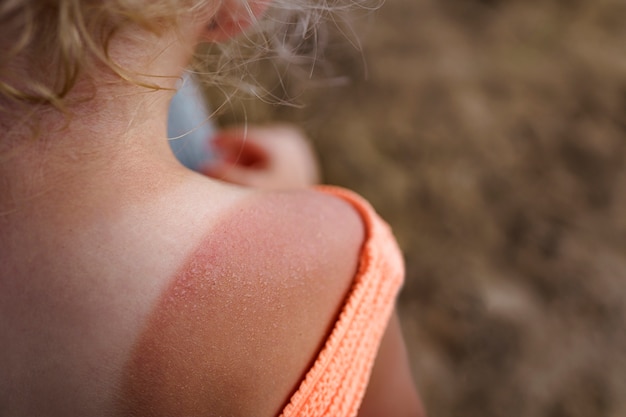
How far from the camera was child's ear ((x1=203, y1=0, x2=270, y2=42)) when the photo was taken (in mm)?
559

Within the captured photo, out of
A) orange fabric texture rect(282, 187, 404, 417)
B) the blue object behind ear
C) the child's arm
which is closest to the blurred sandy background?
the blue object behind ear

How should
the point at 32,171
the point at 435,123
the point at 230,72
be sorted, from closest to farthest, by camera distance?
the point at 32,171 < the point at 230,72 < the point at 435,123

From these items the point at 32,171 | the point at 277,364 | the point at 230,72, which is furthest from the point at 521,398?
the point at 32,171

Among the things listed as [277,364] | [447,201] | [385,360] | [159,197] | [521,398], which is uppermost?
[159,197]

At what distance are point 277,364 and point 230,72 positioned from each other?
323mm

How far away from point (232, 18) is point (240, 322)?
0.95 feet

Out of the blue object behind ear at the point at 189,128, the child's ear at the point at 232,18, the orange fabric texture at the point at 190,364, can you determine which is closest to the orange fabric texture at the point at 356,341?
the orange fabric texture at the point at 190,364

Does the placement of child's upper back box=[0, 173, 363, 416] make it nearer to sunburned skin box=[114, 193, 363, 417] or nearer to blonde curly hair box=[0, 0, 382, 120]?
sunburned skin box=[114, 193, 363, 417]

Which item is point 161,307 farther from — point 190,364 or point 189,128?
point 189,128

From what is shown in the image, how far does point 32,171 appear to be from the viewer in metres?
0.48

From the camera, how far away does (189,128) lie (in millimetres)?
1116

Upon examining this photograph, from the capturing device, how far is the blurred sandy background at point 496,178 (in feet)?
3.76

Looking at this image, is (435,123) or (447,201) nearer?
(447,201)

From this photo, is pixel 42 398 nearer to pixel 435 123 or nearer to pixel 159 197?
pixel 159 197
